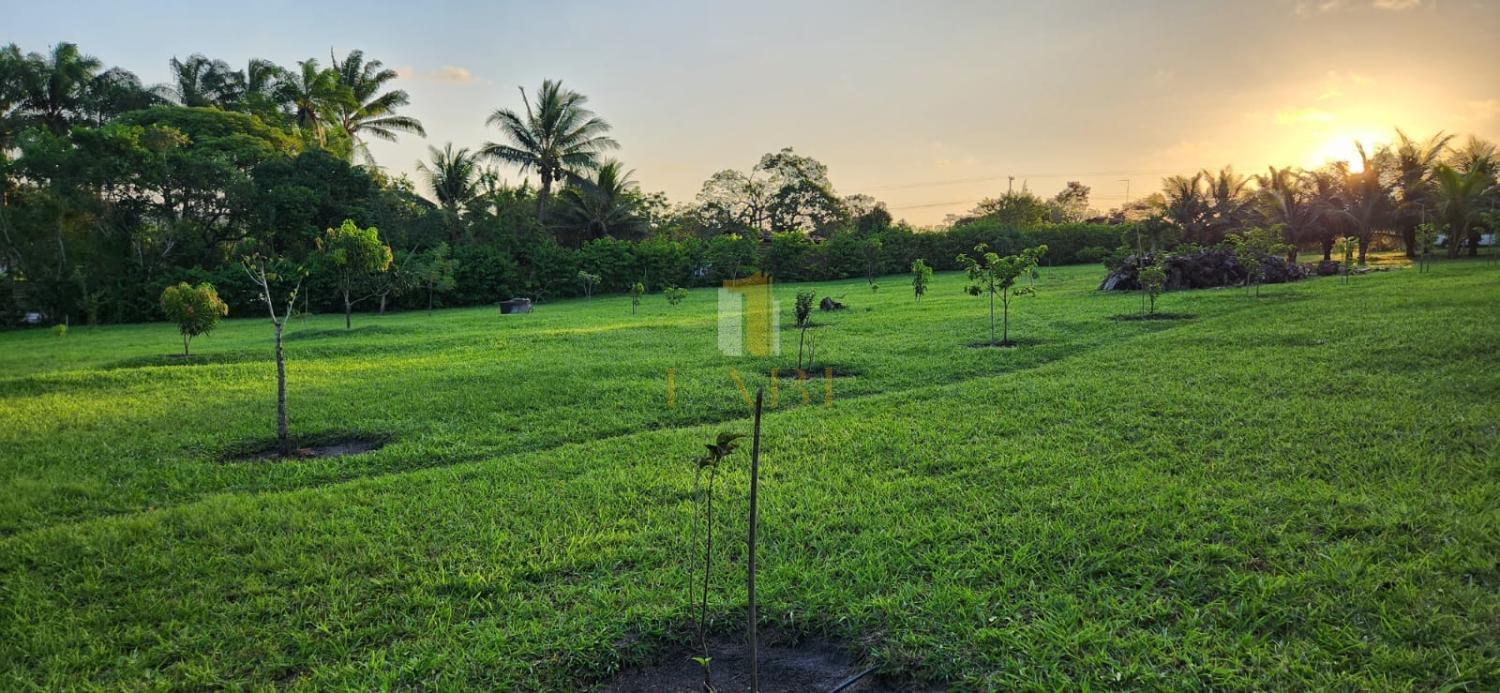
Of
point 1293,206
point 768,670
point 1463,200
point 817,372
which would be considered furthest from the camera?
point 1293,206

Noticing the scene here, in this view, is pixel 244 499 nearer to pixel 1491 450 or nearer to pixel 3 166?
pixel 1491 450

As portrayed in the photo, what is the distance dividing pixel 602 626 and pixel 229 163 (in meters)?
26.5

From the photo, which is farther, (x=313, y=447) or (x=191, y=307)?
(x=191, y=307)

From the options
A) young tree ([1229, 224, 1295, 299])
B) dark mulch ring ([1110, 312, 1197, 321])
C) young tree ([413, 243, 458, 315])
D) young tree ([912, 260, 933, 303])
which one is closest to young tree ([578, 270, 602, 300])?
young tree ([413, 243, 458, 315])

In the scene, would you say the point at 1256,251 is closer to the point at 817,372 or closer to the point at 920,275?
the point at 920,275

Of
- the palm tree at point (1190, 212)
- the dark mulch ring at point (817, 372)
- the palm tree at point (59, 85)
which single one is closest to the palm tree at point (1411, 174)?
the palm tree at point (1190, 212)

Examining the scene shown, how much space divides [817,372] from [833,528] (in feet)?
15.4

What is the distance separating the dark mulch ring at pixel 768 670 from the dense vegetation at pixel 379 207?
1843 centimetres

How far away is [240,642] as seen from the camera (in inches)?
109

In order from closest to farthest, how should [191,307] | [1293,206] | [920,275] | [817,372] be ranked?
[817,372]
[191,307]
[920,275]
[1293,206]

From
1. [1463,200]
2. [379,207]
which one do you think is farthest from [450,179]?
[1463,200]

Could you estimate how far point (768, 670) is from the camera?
258 centimetres

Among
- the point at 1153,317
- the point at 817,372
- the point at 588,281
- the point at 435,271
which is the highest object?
the point at 435,271

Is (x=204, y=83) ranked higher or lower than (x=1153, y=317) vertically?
higher
